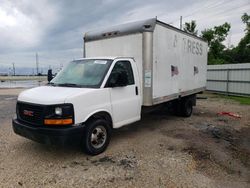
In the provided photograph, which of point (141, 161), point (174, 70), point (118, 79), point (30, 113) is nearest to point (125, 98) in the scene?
point (118, 79)

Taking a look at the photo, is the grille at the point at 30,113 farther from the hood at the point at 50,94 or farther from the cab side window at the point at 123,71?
the cab side window at the point at 123,71

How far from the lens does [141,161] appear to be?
4418mm

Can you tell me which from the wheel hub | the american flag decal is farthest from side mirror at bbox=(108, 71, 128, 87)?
the american flag decal

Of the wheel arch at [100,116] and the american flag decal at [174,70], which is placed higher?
the american flag decal at [174,70]

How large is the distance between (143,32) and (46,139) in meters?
3.32

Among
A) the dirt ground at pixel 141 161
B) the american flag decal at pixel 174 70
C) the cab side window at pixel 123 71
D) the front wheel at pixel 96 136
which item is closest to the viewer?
the dirt ground at pixel 141 161

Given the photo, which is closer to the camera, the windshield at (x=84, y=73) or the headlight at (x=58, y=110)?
the headlight at (x=58, y=110)

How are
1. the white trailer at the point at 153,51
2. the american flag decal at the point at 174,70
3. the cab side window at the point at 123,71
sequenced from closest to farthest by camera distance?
the cab side window at the point at 123,71, the white trailer at the point at 153,51, the american flag decal at the point at 174,70

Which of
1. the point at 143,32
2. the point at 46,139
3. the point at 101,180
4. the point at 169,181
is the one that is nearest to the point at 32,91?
the point at 46,139

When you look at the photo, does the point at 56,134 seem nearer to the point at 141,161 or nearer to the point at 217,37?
the point at 141,161

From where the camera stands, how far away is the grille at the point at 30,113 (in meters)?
4.18

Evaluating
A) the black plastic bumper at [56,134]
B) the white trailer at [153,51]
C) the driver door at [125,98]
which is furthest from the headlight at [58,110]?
the white trailer at [153,51]

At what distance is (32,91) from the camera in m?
4.75

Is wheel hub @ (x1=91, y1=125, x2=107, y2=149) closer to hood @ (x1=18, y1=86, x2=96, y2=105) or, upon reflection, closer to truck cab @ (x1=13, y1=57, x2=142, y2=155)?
truck cab @ (x1=13, y1=57, x2=142, y2=155)
